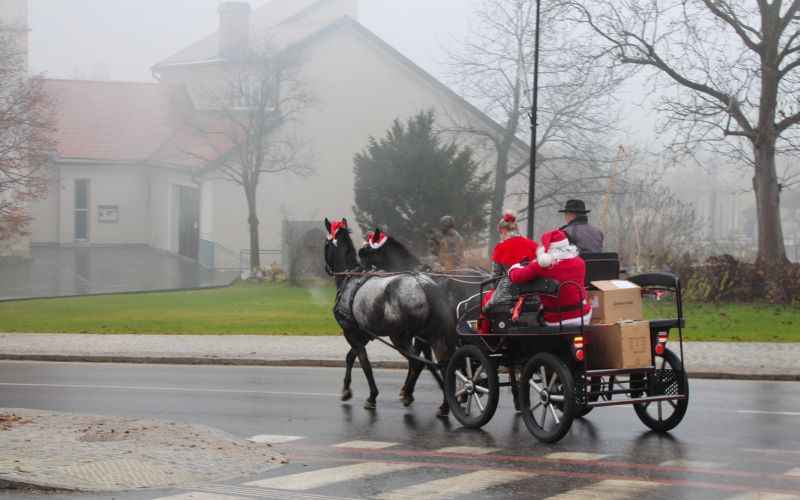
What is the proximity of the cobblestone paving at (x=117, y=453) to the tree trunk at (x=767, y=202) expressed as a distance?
2066cm

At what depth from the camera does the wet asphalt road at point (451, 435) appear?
323 inches

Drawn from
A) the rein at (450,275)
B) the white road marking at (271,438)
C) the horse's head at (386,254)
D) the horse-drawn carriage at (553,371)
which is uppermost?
the horse's head at (386,254)

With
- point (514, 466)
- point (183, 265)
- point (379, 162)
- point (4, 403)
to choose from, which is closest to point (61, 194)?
point (183, 265)

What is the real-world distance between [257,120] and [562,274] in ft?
115

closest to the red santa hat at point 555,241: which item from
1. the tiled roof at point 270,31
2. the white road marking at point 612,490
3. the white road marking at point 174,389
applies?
the white road marking at point 612,490

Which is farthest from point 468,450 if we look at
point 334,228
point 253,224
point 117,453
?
point 253,224

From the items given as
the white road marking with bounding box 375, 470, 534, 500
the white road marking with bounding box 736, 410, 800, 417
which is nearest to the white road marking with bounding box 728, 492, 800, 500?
the white road marking with bounding box 375, 470, 534, 500

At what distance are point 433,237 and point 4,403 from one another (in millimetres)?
15749

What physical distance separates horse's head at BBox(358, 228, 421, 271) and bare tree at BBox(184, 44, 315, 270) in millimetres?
30476

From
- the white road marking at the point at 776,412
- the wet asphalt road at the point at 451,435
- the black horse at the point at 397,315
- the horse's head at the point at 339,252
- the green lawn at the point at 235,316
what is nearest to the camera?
the wet asphalt road at the point at 451,435

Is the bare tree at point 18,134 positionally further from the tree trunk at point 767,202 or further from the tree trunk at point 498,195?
the tree trunk at point 767,202

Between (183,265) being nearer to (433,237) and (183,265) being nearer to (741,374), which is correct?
(433,237)

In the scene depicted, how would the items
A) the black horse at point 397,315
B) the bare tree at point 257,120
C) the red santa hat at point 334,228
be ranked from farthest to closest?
the bare tree at point 257,120 < the red santa hat at point 334,228 < the black horse at point 397,315

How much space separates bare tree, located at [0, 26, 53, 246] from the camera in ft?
107
